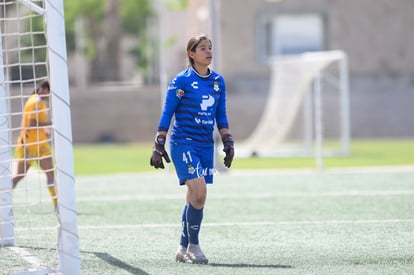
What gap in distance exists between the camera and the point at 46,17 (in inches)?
300

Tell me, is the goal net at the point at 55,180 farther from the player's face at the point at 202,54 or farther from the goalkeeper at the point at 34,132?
the player's face at the point at 202,54

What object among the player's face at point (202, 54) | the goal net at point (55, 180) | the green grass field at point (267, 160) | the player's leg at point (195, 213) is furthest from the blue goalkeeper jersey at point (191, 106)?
the green grass field at point (267, 160)

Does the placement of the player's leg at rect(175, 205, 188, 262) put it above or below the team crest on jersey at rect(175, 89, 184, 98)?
below

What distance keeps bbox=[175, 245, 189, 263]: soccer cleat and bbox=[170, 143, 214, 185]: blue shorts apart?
598 mm

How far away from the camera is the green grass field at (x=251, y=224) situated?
28.6 feet

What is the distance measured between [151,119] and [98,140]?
2322 mm

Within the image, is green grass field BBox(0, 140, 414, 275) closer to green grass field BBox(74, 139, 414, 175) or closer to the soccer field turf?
the soccer field turf

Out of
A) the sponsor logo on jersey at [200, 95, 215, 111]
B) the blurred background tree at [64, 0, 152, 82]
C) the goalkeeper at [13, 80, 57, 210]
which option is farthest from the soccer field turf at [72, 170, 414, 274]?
the blurred background tree at [64, 0, 152, 82]

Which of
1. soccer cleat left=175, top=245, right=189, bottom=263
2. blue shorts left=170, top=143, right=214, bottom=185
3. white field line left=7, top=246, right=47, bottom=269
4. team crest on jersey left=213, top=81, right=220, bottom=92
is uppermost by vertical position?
team crest on jersey left=213, top=81, right=220, bottom=92

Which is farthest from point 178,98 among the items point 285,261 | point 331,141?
point 331,141

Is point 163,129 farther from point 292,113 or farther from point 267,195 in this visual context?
point 292,113

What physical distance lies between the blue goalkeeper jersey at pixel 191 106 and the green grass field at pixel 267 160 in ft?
49.0

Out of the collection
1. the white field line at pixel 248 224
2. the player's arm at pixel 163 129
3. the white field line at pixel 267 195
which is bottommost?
the white field line at pixel 267 195

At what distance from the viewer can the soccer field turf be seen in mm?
8633
